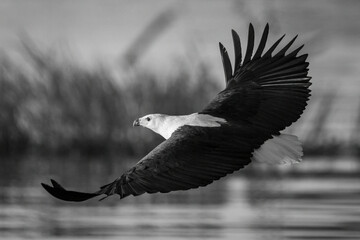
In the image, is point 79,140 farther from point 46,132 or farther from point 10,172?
point 10,172

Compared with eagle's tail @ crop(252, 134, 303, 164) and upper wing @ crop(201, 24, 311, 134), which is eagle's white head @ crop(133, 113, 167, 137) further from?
eagle's tail @ crop(252, 134, 303, 164)

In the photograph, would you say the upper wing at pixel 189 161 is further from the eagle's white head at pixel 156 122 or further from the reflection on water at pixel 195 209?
the reflection on water at pixel 195 209

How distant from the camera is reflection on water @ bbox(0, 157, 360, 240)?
895 centimetres

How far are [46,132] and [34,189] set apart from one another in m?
2.77

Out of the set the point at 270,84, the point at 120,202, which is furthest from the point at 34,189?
the point at 270,84

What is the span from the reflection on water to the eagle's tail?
805 millimetres

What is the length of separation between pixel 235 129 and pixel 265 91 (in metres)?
0.50

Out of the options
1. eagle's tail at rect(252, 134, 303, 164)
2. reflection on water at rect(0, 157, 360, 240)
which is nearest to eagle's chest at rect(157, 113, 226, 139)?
eagle's tail at rect(252, 134, 303, 164)

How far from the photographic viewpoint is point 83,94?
49.9 feet

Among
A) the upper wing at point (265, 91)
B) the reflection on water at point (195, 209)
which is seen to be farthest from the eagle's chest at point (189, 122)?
the reflection on water at point (195, 209)

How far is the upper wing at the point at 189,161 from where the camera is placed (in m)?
7.22

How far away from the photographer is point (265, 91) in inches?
323

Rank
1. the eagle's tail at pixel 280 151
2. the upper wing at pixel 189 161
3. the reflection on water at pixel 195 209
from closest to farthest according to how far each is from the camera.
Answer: the upper wing at pixel 189 161, the eagle's tail at pixel 280 151, the reflection on water at pixel 195 209

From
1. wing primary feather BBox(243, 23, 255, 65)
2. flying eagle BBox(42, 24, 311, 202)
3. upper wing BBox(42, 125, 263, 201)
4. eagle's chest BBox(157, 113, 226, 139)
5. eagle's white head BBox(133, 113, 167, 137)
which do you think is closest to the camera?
upper wing BBox(42, 125, 263, 201)
